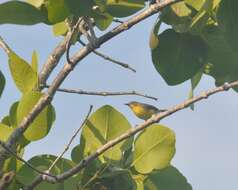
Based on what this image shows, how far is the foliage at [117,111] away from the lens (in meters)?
0.98

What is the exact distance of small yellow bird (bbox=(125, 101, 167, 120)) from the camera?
1110 millimetres

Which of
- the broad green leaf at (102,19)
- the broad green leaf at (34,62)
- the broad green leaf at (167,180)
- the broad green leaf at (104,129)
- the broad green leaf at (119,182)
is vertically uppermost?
the broad green leaf at (102,19)

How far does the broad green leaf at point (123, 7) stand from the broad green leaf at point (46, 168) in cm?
27

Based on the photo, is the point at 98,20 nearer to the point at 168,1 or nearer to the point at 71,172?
the point at 168,1

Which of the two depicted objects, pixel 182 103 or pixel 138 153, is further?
pixel 138 153

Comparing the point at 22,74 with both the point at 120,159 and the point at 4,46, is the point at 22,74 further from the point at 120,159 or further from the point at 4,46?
the point at 120,159

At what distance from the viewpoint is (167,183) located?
41.9 inches

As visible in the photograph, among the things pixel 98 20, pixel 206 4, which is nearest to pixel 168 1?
pixel 206 4

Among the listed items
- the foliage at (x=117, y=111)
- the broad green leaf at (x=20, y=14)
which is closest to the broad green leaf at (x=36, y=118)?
the foliage at (x=117, y=111)

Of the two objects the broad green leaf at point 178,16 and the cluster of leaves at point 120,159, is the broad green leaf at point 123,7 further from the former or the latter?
the cluster of leaves at point 120,159

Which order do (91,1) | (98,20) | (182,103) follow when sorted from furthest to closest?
(98,20) < (91,1) < (182,103)

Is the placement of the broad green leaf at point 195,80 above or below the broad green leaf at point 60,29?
below

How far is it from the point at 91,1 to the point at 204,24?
197 mm

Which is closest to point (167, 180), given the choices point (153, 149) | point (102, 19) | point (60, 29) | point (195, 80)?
point (153, 149)
